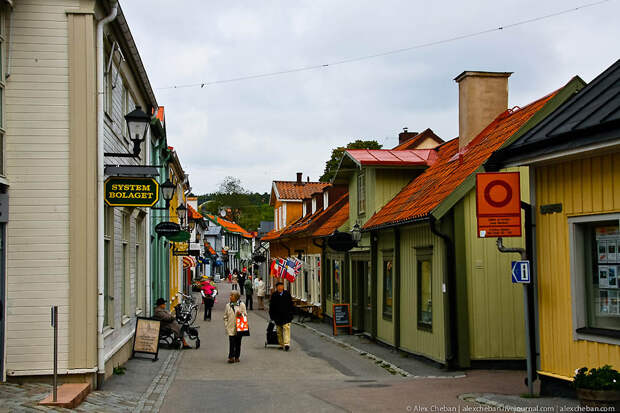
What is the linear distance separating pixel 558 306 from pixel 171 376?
7334 millimetres

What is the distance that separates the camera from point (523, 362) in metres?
14.2

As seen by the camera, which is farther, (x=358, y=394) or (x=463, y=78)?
(x=463, y=78)

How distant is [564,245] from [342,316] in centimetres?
1314

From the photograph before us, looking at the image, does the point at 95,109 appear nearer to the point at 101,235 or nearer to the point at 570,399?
the point at 101,235

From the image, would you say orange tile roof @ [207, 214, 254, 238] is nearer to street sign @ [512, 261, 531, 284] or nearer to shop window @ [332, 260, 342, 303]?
shop window @ [332, 260, 342, 303]

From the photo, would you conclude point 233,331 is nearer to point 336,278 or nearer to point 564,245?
point 564,245

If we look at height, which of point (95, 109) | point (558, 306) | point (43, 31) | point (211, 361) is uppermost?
point (43, 31)

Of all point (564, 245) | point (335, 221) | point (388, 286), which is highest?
point (335, 221)

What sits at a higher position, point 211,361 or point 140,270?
point 140,270

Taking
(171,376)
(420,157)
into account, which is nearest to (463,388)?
(171,376)

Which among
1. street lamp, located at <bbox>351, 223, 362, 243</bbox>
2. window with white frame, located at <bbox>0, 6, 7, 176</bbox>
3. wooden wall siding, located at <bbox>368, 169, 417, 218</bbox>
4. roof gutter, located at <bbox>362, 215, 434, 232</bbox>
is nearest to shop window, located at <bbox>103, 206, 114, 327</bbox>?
window with white frame, located at <bbox>0, 6, 7, 176</bbox>

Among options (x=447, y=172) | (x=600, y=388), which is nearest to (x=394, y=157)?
(x=447, y=172)

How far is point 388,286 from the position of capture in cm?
1897

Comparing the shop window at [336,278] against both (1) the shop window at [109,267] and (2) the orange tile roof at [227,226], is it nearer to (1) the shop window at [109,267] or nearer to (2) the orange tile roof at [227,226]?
(1) the shop window at [109,267]
